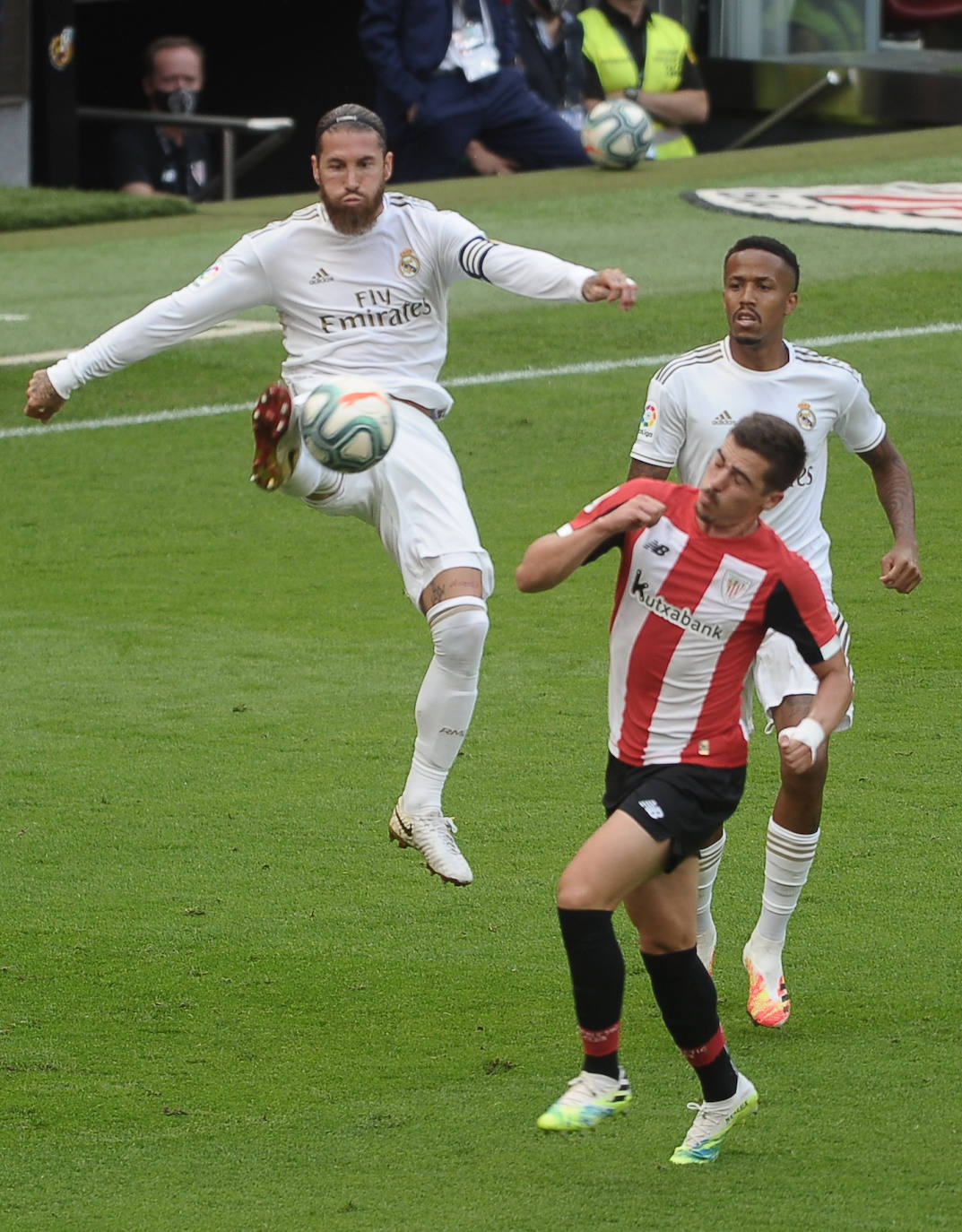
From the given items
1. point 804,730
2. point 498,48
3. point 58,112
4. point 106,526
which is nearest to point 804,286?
point 498,48

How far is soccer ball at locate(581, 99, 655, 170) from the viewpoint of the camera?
18.7 m

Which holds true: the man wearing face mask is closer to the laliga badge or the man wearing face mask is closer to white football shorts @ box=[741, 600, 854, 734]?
the laliga badge

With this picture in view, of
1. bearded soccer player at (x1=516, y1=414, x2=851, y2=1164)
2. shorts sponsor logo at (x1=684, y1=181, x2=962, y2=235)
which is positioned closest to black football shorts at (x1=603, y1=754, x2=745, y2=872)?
bearded soccer player at (x1=516, y1=414, x2=851, y2=1164)

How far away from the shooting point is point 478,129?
1912 centimetres

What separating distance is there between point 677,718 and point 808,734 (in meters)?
0.40

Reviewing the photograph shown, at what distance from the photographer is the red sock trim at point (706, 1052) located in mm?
5379

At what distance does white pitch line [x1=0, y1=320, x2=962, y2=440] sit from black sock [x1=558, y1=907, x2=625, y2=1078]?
29.2ft

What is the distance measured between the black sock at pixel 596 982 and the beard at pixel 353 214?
9.30 ft

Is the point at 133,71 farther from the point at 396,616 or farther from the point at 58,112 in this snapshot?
the point at 396,616

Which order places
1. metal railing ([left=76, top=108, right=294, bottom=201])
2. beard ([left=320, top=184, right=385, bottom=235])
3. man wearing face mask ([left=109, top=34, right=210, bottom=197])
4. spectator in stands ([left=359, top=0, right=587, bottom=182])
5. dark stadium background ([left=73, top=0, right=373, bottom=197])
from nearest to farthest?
beard ([left=320, top=184, right=385, bottom=235]), spectator in stands ([left=359, top=0, right=587, bottom=182]), metal railing ([left=76, top=108, right=294, bottom=201]), man wearing face mask ([left=109, top=34, right=210, bottom=197]), dark stadium background ([left=73, top=0, right=373, bottom=197])

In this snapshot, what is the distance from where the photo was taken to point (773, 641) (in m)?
6.32

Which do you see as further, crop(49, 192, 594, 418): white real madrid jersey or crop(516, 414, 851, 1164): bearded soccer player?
crop(49, 192, 594, 418): white real madrid jersey

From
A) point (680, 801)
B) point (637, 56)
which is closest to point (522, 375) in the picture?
point (637, 56)

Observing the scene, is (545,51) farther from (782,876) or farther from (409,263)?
(782,876)
